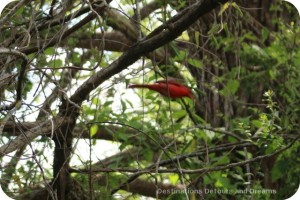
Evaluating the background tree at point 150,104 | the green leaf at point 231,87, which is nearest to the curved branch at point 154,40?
the background tree at point 150,104

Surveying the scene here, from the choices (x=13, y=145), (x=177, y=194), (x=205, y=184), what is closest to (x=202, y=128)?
(x=205, y=184)

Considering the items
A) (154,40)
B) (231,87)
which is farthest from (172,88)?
(154,40)

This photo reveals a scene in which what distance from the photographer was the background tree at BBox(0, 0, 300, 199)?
2.21 m

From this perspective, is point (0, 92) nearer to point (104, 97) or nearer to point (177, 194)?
point (177, 194)

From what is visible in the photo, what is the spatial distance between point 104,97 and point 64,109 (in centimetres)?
73

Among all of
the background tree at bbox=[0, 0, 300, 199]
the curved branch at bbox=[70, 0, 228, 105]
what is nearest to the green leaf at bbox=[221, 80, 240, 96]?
the background tree at bbox=[0, 0, 300, 199]

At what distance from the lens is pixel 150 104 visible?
10.8 ft

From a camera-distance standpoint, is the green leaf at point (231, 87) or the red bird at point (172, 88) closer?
the red bird at point (172, 88)

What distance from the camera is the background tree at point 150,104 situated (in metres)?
2.21

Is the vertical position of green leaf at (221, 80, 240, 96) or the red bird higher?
green leaf at (221, 80, 240, 96)

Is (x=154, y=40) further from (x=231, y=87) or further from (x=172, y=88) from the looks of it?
(x=231, y=87)

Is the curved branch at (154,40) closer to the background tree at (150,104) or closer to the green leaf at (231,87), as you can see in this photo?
the background tree at (150,104)

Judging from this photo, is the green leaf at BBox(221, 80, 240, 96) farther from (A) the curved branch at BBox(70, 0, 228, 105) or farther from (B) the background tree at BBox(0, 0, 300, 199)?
(A) the curved branch at BBox(70, 0, 228, 105)

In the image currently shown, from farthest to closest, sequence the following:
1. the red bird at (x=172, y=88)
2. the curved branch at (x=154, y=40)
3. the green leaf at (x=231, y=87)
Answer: the green leaf at (x=231, y=87) → the red bird at (x=172, y=88) → the curved branch at (x=154, y=40)
